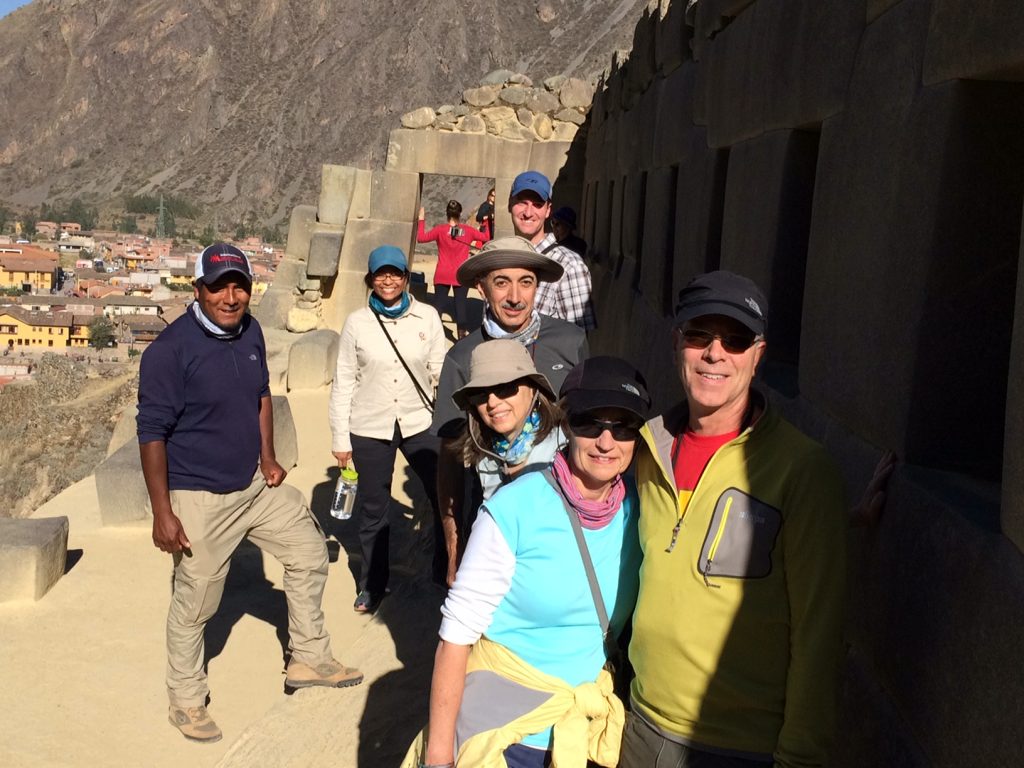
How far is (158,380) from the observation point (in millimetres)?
3789

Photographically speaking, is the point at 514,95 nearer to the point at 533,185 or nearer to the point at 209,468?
the point at 533,185

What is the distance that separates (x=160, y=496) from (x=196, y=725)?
42.0 inches

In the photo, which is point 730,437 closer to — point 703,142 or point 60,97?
point 703,142

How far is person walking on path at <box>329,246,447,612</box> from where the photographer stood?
473 cm

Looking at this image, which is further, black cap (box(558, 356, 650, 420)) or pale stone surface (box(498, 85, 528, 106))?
pale stone surface (box(498, 85, 528, 106))

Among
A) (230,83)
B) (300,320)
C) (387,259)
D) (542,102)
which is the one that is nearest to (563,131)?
(542,102)

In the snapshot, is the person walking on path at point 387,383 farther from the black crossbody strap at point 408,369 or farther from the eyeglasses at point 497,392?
the eyeglasses at point 497,392

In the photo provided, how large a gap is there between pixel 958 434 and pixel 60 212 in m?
91.8

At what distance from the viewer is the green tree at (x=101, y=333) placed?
1764 inches

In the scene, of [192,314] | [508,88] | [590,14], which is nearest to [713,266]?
[192,314]

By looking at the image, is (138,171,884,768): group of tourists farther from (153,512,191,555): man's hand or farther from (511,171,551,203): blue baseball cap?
(511,171,551,203): blue baseball cap

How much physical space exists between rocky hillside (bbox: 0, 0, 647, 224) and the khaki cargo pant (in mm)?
57697

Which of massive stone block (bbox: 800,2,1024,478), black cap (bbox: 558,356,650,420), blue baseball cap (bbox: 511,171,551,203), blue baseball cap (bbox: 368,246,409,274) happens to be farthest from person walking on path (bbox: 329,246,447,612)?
massive stone block (bbox: 800,2,1024,478)

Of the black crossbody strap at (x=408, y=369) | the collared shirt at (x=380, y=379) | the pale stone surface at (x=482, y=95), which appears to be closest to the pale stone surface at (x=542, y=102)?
the pale stone surface at (x=482, y=95)
